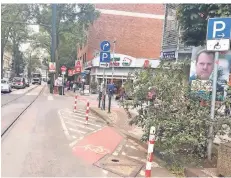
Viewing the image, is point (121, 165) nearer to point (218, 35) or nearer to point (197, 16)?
point (218, 35)

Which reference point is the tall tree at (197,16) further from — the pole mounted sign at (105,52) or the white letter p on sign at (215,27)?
the pole mounted sign at (105,52)

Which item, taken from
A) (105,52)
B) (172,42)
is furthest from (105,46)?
(172,42)

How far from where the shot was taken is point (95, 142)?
8.77 meters

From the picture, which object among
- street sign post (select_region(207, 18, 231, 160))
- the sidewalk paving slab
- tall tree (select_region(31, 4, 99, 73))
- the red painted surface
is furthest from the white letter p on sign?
tall tree (select_region(31, 4, 99, 73))

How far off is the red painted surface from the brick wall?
32.1 meters

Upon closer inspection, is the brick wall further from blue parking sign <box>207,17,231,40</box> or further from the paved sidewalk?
blue parking sign <box>207,17,231,40</box>

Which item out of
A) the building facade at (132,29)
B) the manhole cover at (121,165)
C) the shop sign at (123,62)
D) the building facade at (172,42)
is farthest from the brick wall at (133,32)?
the manhole cover at (121,165)

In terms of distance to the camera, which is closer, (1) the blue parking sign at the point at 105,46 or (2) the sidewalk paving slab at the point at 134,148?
(2) the sidewalk paving slab at the point at 134,148

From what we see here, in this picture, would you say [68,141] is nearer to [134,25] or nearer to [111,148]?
[111,148]

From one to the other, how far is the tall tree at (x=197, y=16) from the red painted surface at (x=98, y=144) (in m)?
3.30

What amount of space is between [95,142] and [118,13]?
3579cm

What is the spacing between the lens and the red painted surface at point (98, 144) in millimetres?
7188

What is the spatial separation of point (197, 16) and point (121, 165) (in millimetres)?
3462

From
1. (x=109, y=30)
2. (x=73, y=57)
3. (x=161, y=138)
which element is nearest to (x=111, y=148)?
(x=161, y=138)
